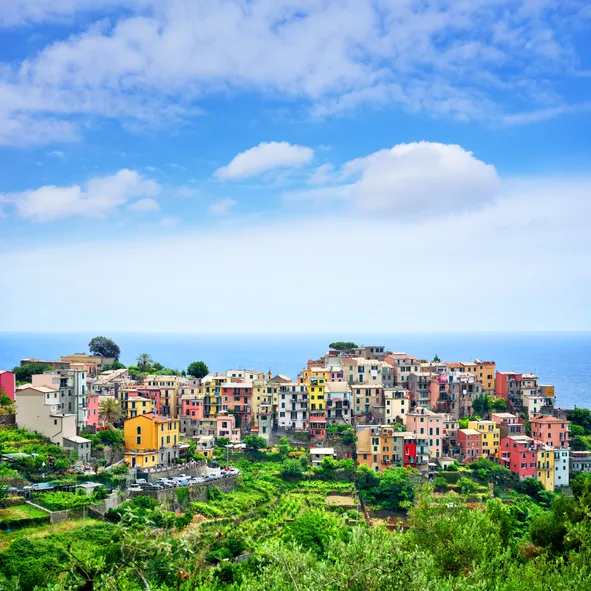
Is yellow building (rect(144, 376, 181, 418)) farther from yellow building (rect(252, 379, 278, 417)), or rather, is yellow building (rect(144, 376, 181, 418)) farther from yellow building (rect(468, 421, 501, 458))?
yellow building (rect(468, 421, 501, 458))

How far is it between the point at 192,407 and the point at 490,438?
1876 centimetres

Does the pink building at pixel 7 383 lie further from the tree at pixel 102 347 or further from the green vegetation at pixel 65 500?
the tree at pixel 102 347

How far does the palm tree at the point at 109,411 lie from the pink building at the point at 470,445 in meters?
20.9

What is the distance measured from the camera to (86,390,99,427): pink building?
125 feet

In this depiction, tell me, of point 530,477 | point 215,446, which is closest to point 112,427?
point 215,446

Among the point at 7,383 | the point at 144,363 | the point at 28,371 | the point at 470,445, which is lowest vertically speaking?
the point at 470,445

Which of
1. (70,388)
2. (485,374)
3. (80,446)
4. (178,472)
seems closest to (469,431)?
(485,374)

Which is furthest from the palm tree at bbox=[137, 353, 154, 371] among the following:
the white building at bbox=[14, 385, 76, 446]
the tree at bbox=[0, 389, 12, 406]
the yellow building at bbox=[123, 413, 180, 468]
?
the white building at bbox=[14, 385, 76, 446]

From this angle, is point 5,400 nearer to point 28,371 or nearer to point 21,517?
point 28,371

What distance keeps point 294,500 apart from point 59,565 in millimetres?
13490

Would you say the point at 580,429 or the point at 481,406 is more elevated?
the point at 481,406

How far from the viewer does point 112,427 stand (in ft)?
124

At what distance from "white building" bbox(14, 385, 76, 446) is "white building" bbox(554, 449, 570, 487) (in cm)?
2797

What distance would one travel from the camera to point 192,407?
142 feet
